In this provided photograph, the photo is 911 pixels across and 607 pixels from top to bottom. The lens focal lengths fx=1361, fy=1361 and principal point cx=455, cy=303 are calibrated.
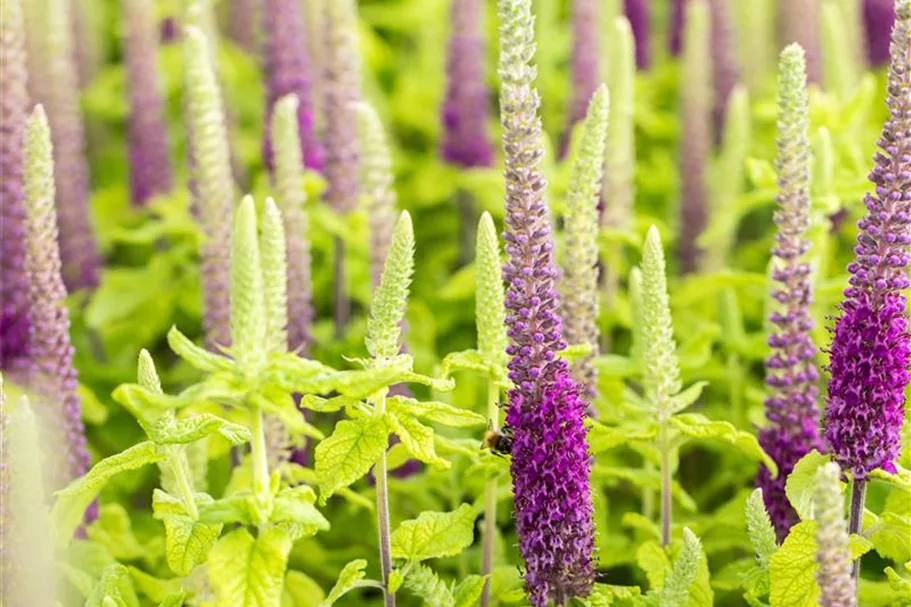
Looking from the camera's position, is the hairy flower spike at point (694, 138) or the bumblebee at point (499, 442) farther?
the hairy flower spike at point (694, 138)

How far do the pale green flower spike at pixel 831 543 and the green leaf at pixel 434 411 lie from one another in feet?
2.00

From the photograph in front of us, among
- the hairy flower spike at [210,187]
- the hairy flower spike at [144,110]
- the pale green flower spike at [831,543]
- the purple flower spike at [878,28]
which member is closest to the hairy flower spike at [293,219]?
the hairy flower spike at [210,187]

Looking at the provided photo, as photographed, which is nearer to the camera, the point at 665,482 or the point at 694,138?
the point at 665,482

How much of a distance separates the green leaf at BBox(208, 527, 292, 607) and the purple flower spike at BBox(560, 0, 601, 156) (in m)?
2.17

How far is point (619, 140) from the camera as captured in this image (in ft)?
10.9

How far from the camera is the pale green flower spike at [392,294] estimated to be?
1.97 meters

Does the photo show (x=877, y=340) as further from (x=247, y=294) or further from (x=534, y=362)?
(x=247, y=294)

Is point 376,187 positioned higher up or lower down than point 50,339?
higher up

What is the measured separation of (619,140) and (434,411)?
1361 millimetres

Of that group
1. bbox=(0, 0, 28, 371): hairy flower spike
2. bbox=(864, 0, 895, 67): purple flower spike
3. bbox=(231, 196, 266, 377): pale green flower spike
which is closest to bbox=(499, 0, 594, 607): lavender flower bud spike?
bbox=(231, 196, 266, 377): pale green flower spike

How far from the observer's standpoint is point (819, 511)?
1714 millimetres

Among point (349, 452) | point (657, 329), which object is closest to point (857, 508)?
point (657, 329)

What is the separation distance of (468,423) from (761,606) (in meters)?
0.55

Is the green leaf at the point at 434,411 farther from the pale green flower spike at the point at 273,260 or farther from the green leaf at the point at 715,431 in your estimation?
the green leaf at the point at 715,431
